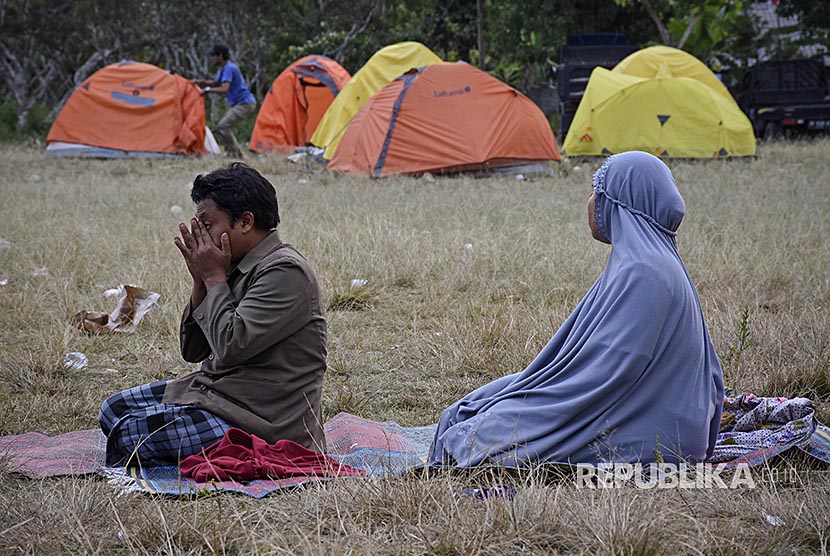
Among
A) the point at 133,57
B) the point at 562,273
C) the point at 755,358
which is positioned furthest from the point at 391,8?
the point at 755,358

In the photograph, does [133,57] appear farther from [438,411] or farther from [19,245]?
[438,411]

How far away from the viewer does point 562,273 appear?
5773mm

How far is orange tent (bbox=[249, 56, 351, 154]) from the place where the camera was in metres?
15.7

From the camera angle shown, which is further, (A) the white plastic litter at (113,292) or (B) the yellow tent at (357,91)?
(B) the yellow tent at (357,91)

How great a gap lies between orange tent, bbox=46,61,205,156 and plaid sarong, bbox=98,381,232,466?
11.3 metres

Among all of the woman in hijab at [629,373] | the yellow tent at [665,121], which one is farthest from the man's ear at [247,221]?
the yellow tent at [665,121]

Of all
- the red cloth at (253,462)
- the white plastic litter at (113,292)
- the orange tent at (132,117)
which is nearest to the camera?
the red cloth at (253,462)

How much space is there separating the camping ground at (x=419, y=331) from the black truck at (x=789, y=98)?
254 inches

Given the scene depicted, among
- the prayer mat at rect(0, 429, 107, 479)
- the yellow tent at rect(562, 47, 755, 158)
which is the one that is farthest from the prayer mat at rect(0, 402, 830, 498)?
the yellow tent at rect(562, 47, 755, 158)

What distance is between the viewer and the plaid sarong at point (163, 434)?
9.77 feet

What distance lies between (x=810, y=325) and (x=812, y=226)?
2.98 metres

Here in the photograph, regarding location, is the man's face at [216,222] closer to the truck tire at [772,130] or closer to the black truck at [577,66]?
the black truck at [577,66]

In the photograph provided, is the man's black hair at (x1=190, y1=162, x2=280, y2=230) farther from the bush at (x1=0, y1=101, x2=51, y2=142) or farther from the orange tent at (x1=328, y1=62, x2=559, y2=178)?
the bush at (x1=0, y1=101, x2=51, y2=142)

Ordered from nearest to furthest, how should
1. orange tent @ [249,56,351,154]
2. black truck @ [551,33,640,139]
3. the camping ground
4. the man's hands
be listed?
the camping ground
the man's hands
orange tent @ [249,56,351,154]
black truck @ [551,33,640,139]
